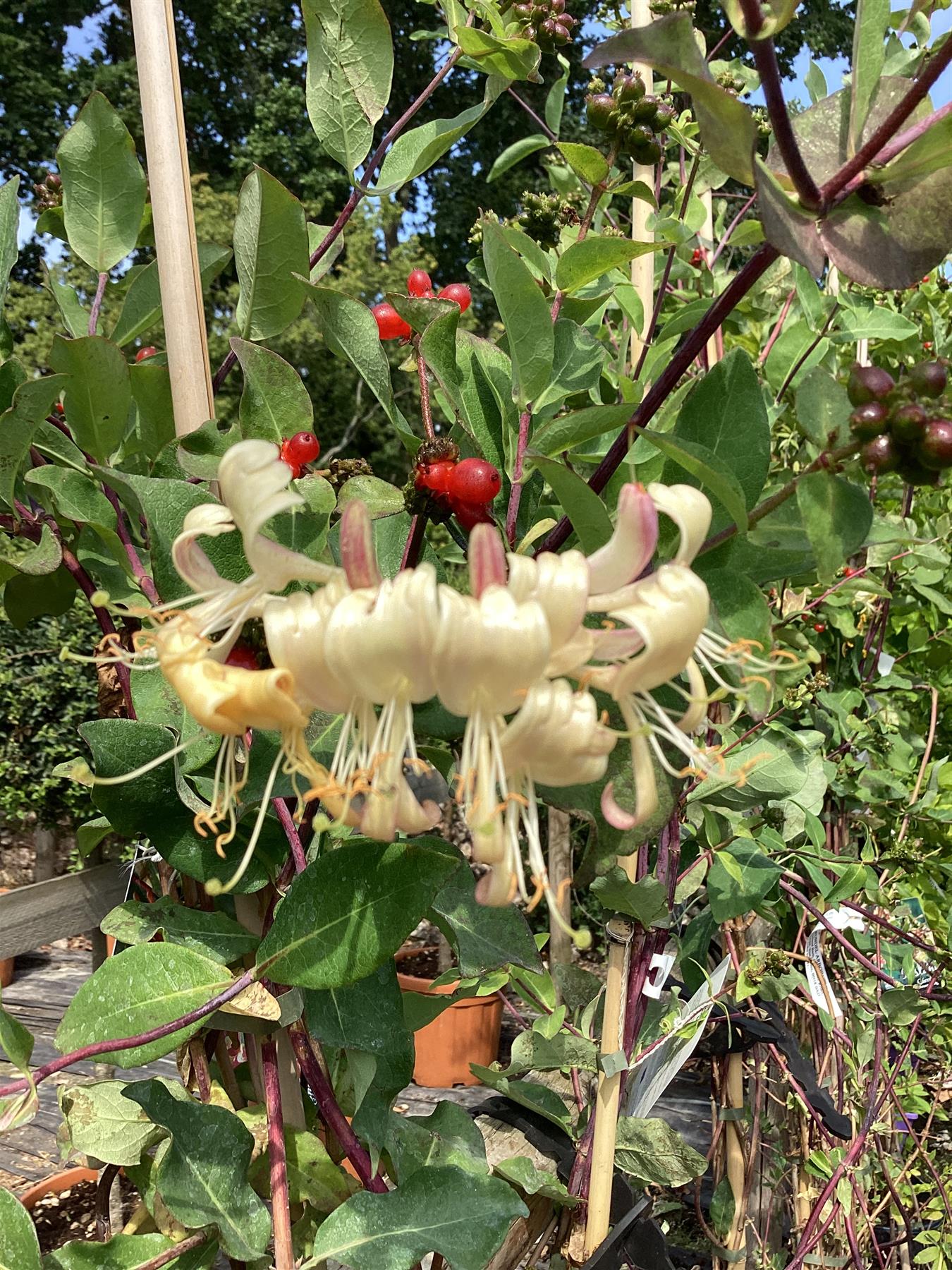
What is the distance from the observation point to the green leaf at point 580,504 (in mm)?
411

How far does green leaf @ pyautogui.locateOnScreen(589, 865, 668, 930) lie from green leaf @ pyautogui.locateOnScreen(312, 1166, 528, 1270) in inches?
8.5

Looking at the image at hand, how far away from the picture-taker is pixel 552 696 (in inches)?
11.3

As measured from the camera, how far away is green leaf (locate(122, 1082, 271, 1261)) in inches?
20.5

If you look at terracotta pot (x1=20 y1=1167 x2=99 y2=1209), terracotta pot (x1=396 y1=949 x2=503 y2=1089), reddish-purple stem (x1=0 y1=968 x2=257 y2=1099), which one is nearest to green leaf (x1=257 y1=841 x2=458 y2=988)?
reddish-purple stem (x1=0 y1=968 x2=257 y2=1099)

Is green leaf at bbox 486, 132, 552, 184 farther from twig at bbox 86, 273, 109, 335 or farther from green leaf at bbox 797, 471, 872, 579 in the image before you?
green leaf at bbox 797, 471, 872, 579

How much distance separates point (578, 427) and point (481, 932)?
0.94 feet

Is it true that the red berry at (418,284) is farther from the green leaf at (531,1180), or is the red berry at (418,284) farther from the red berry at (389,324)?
the green leaf at (531,1180)

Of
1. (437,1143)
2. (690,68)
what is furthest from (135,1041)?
(690,68)

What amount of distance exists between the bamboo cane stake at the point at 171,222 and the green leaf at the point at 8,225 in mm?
130

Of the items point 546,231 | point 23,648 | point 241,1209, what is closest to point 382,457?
point 23,648

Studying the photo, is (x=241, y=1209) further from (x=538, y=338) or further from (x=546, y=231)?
(x=546, y=231)

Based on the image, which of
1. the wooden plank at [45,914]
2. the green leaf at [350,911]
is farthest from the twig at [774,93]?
the wooden plank at [45,914]

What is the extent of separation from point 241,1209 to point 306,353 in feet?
25.8

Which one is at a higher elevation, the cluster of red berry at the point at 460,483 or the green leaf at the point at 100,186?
the green leaf at the point at 100,186
